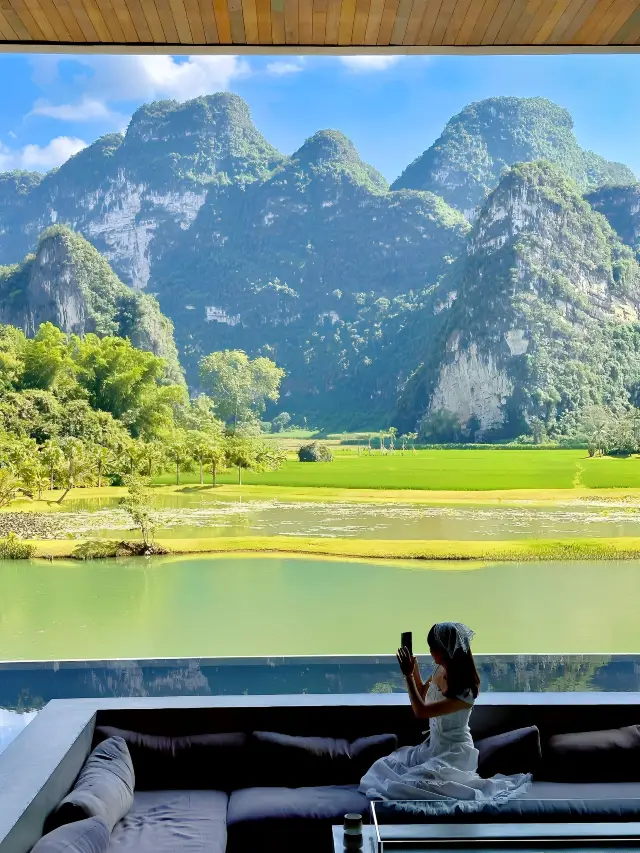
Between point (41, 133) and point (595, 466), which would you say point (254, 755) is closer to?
point (595, 466)

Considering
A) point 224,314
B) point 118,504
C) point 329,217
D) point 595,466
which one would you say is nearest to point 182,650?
point 118,504

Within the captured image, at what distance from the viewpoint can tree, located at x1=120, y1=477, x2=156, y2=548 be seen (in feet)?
31.4

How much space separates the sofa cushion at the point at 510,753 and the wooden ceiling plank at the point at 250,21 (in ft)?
9.89

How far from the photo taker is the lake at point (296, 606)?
29.7 feet

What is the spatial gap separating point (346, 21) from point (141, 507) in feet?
21.5

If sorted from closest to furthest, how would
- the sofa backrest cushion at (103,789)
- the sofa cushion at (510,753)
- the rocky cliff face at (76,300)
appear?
the sofa backrest cushion at (103,789), the sofa cushion at (510,753), the rocky cliff face at (76,300)

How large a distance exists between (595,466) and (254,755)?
7.51 meters

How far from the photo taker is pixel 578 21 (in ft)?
13.2

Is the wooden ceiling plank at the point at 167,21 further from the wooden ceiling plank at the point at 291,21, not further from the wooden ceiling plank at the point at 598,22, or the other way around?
the wooden ceiling plank at the point at 598,22

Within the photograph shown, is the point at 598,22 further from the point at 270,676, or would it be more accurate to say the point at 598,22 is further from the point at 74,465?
the point at 74,465

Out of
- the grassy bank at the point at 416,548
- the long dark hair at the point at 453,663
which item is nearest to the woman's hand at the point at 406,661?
the long dark hair at the point at 453,663

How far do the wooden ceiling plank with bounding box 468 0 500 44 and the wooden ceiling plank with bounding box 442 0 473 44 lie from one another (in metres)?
0.07

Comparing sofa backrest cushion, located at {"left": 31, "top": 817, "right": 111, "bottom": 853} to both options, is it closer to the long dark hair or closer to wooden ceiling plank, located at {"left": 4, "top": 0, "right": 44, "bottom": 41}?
the long dark hair

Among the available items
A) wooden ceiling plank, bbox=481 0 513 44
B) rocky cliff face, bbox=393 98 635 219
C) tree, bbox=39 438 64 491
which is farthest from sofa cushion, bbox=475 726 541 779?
rocky cliff face, bbox=393 98 635 219
